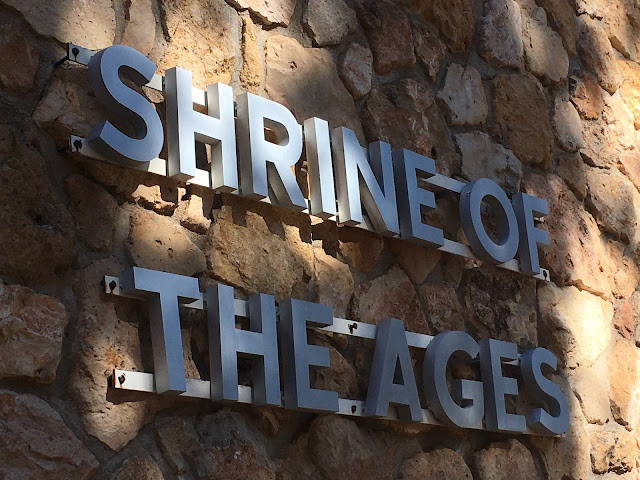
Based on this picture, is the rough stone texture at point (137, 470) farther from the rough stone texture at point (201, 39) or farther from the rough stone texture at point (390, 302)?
the rough stone texture at point (201, 39)

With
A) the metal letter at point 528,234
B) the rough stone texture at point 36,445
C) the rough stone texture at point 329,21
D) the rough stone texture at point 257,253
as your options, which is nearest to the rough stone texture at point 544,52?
the metal letter at point 528,234

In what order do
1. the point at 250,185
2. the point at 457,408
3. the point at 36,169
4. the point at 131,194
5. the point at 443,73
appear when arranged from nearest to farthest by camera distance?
the point at 36,169, the point at 131,194, the point at 250,185, the point at 457,408, the point at 443,73

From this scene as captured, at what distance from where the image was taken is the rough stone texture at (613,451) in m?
2.65

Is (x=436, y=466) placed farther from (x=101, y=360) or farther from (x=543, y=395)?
(x=101, y=360)

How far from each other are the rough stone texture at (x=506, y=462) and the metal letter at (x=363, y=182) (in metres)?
0.56

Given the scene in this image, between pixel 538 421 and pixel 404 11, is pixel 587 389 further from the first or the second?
pixel 404 11

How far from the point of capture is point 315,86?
2234 millimetres

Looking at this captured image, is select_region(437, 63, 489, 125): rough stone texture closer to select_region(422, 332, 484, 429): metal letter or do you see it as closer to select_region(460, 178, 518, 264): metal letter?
select_region(460, 178, 518, 264): metal letter

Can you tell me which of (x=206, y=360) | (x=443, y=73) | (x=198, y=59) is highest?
(x=443, y=73)

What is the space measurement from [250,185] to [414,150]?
24.7 inches

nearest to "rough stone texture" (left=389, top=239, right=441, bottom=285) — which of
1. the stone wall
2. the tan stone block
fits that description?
the stone wall

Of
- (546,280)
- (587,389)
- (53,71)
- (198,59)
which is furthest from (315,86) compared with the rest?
(587,389)

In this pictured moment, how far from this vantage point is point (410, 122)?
245cm

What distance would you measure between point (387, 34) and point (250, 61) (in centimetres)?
47
